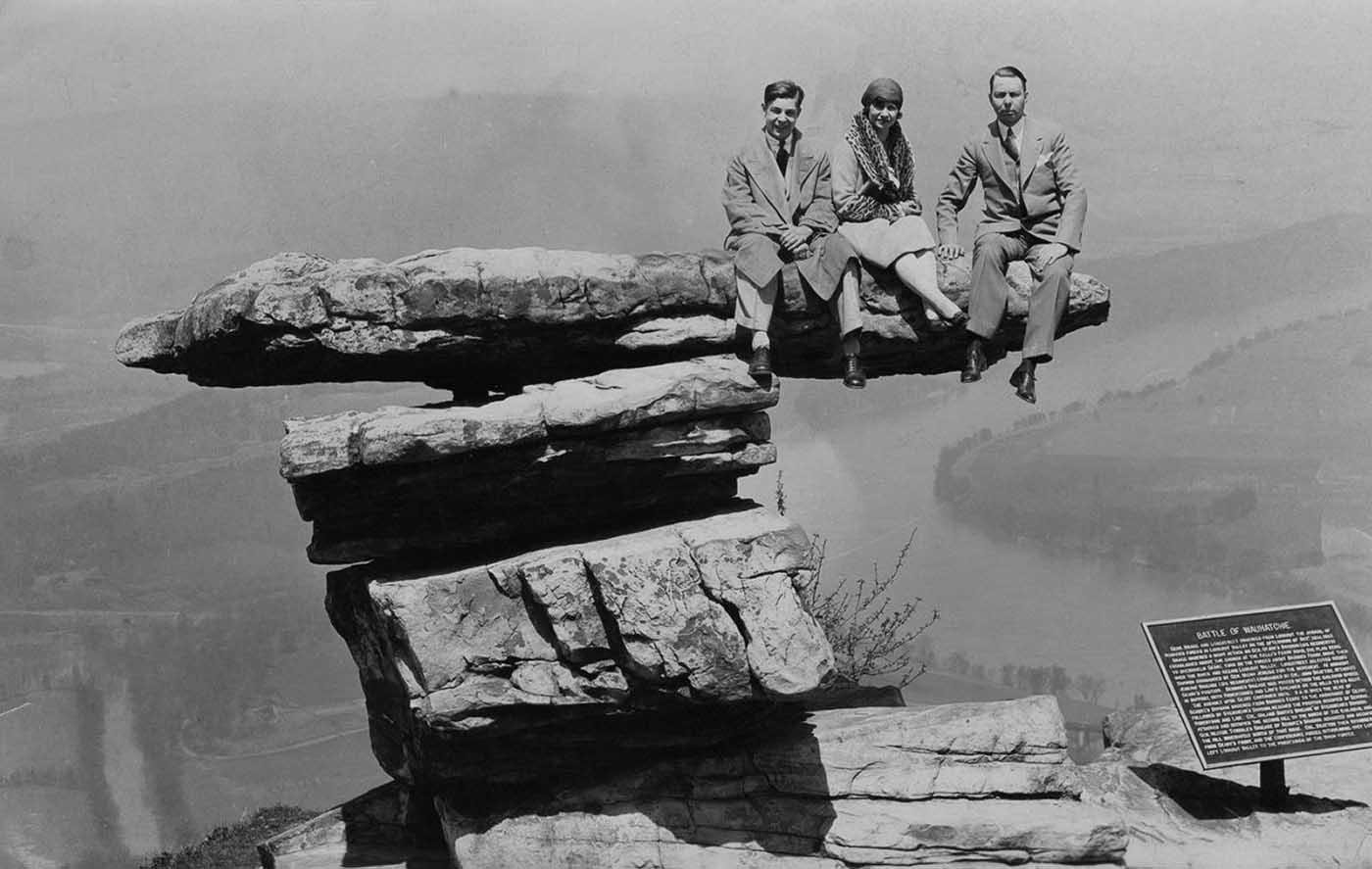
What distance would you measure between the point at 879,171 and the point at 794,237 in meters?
0.80

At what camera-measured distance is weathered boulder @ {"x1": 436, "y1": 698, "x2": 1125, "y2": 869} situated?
10.6 m

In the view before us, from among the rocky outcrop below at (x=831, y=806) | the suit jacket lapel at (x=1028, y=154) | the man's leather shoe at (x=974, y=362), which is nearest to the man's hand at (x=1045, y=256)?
the suit jacket lapel at (x=1028, y=154)

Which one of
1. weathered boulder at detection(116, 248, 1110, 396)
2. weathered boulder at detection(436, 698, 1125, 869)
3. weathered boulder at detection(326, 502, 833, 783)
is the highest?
weathered boulder at detection(116, 248, 1110, 396)

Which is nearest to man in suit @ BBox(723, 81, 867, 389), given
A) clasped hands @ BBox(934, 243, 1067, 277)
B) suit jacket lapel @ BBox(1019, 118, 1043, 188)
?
clasped hands @ BBox(934, 243, 1067, 277)

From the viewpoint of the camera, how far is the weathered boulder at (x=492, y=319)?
1035cm

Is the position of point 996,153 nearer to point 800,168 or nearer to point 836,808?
point 800,168

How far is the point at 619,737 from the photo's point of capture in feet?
35.7

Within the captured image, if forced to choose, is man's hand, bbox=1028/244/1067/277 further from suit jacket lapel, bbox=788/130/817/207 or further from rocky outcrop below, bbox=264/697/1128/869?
rocky outcrop below, bbox=264/697/1128/869

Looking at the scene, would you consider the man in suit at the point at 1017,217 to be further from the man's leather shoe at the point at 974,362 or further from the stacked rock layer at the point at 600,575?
the stacked rock layer at the point at 600,575

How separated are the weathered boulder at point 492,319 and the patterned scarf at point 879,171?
1.56 ft

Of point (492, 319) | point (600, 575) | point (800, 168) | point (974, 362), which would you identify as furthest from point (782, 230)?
point (600, 575)

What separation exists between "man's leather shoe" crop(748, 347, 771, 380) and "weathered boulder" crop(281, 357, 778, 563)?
0.30 ft

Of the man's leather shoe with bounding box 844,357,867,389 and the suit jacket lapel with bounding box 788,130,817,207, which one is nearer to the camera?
the man's leather shoe with bounding box 844,357,867,389

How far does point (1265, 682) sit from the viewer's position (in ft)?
36.9
